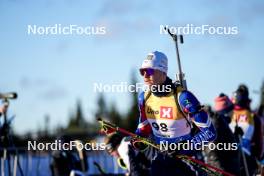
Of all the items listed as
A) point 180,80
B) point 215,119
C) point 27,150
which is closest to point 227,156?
point 215,119

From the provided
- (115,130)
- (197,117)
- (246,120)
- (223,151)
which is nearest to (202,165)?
(197,117)

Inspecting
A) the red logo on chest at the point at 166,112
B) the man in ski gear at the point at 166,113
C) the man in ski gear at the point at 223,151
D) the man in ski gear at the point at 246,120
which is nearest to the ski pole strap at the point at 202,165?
the man in ski gear at the point at 166,113

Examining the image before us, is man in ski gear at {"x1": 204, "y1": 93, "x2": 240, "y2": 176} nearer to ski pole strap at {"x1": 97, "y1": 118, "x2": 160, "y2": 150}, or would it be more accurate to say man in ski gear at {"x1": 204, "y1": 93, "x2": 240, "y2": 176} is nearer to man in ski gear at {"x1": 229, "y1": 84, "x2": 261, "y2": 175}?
man in ski gear at {"x1": 229, "y1": 84, "x2": 261, "y2": 175}

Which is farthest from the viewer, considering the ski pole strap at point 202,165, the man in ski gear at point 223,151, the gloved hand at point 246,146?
the gloved hand at point 246,146

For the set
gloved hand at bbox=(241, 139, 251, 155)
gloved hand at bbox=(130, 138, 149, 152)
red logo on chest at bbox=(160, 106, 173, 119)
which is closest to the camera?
red logo on chest at bbox=(160, 106, 173, 119)

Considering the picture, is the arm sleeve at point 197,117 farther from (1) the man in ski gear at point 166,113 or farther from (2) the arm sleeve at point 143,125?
(2) the arm sleeve at point 143,125

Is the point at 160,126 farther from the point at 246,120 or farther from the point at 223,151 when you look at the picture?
the point at 246,120

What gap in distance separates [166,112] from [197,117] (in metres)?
0.52

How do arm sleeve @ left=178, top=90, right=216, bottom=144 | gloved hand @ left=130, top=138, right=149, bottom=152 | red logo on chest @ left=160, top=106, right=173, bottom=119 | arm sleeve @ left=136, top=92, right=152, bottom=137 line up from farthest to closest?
arm sleeve @ left=136, top=92, right=152, bottom=137 < gloved hand @ left=130, top=138, right=149, bottom=152 < red logo on chest @ left=160, top=106, right=173, bottom=119 < arm sleeve @ left=178, top=90, right=216, bottom=144

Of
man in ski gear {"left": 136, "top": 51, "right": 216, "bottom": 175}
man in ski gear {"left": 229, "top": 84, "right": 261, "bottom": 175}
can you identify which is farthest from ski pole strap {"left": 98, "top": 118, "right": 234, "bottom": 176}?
man in ski gear {"left": 229, "top": 84, "right": 261, "bottom": 175}

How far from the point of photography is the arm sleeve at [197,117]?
895 cm

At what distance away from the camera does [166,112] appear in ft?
30.7

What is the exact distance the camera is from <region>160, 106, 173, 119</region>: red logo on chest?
367 inches

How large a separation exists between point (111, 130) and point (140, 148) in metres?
0.44
